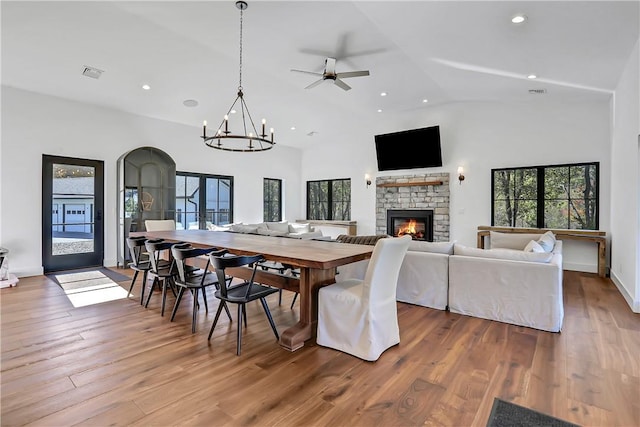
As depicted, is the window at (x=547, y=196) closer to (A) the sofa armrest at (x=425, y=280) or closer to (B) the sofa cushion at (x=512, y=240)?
(B) the sofa cushion at (x=512, y=240)

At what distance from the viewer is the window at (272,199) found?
946cm

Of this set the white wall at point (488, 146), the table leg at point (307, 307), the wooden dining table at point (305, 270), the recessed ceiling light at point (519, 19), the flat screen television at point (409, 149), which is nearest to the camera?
the wooden dining table at point (305, 270)

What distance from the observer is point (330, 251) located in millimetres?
3094

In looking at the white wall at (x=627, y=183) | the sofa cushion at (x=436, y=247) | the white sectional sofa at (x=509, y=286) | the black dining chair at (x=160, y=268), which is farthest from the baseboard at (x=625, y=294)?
the black dining chair at (x=160, y=268)

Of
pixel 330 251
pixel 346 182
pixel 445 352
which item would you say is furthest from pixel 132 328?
pixel 346 182

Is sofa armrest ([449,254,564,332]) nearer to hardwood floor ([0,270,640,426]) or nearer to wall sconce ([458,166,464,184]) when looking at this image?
hardwood floor ([0,270,640,426])

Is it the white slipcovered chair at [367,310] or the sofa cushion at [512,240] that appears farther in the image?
the sofa cushion at [512,240]

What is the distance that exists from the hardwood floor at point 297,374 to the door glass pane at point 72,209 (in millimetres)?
2601

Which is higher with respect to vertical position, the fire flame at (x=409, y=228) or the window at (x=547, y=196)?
the window at (x=547, y=196)

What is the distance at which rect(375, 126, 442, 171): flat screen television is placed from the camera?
736 centimetres

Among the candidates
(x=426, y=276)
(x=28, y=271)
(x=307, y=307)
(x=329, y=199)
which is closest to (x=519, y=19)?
(x=426, y=276)

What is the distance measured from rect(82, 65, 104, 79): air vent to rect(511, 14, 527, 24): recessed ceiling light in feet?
18.3

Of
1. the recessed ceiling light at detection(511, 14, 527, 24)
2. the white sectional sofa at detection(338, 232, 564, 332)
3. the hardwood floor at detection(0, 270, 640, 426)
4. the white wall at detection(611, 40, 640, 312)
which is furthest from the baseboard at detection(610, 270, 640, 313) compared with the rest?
the recessed ceiling light at detection(511, 14, 527, 24)

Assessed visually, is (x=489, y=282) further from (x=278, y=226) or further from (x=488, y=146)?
(x=278, y=226)
